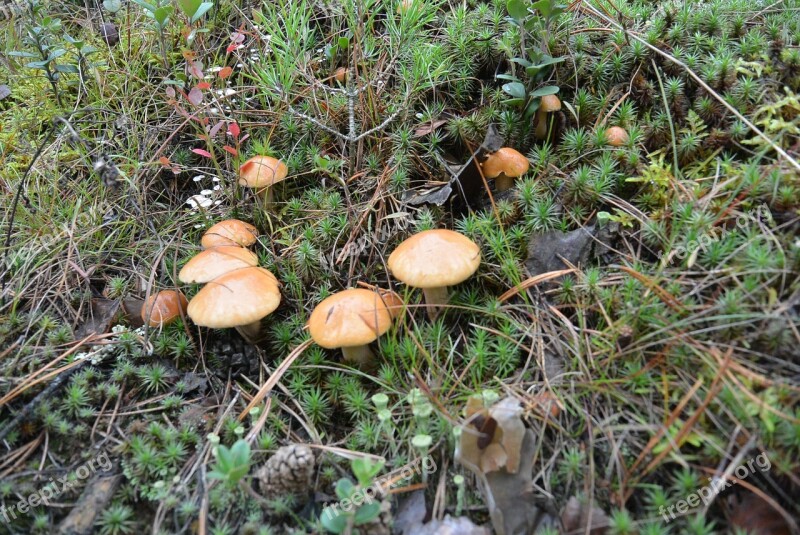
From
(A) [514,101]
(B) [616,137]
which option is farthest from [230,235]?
(B) [616,137]

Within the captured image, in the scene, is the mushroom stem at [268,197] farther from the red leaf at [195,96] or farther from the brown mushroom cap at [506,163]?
the brown mushroom cap at [506,163]

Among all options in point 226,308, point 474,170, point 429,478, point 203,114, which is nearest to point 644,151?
point 474,170

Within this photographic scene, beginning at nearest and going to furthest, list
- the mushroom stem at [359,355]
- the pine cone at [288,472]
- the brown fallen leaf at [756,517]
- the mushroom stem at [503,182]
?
the brown fallen leaf at [756,517] < the pine cone at [288,472] < the mushroom stem at [359,355] < the mushroom stem at [503,182]

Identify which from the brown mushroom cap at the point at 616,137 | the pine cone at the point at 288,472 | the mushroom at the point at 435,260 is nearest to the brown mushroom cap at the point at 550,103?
the brown mushroom cap at the point at 616,137

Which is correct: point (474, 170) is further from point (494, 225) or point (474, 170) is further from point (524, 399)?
point (524, 399)

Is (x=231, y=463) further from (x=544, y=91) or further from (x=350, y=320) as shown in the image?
(x=544, y=91)

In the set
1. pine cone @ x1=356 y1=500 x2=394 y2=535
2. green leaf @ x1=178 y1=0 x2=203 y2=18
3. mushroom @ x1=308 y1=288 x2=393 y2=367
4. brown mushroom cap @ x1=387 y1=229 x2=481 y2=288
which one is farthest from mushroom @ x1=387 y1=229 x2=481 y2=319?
green leaf @ x1=178 y1=0 x2=203 y2=18

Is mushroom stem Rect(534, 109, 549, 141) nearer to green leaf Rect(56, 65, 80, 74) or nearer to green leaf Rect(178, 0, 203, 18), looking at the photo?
green leaf Rect(178, 0, 203, 18)
